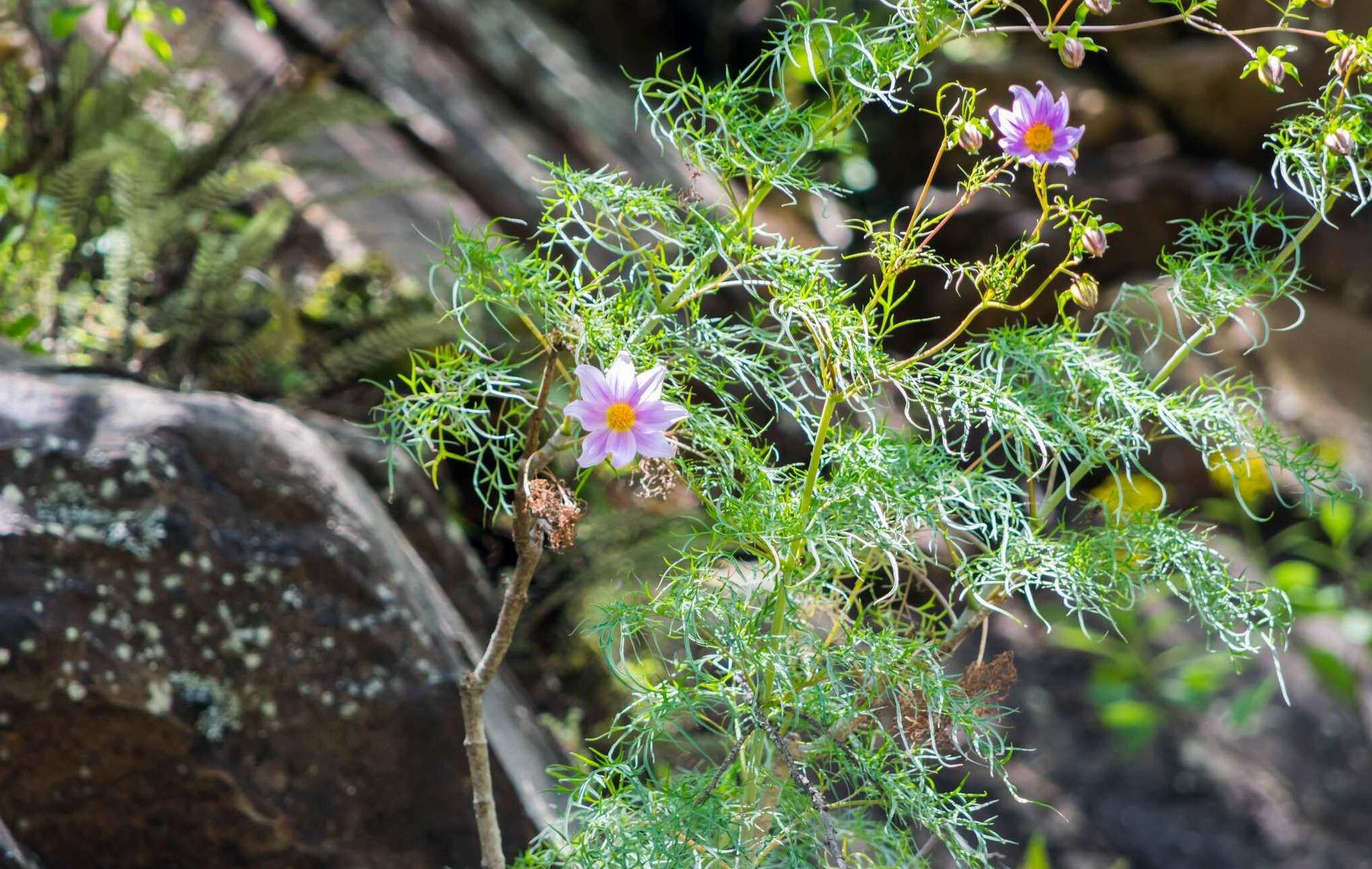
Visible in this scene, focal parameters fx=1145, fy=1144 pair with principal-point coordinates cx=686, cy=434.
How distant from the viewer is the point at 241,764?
66.7 inches

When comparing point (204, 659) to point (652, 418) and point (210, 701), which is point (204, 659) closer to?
point (210, 701)

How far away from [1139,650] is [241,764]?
339 cm

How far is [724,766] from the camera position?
1107 mm

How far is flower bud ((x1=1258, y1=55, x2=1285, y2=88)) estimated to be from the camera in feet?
3.38

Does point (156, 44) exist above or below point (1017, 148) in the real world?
above

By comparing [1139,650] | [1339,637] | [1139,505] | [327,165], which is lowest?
[1339,637]

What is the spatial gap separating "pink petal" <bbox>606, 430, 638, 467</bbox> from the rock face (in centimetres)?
96

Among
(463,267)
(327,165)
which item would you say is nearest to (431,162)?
(327,165)

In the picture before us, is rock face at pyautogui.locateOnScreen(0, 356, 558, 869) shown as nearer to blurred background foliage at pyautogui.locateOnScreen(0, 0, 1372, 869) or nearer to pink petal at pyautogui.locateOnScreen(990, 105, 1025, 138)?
blurred background foliage at pyautogui.locateOnScreen(0, 0, 1372, 869)

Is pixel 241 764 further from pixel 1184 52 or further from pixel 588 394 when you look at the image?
pixel 1184 52

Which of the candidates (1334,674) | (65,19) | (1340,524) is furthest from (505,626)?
(1340,524)

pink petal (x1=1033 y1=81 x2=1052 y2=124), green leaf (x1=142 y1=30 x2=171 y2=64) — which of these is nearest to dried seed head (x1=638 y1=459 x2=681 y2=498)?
pink petal (x1=1033 y1=81 x2=1052 y2=124)

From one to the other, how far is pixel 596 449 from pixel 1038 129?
513 millimetres

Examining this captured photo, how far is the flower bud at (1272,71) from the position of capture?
1029mm
